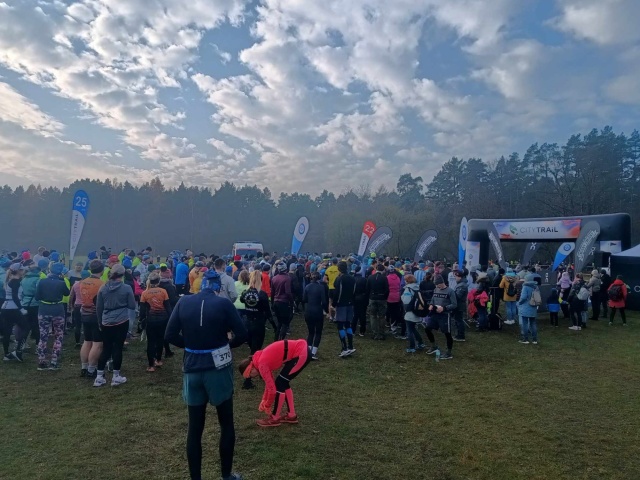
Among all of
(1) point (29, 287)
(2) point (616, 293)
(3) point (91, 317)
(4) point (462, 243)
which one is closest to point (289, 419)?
(3) point (91, 317)

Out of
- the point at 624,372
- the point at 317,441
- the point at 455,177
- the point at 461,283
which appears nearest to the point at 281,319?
the point at 317,441

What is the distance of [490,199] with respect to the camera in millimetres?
44969

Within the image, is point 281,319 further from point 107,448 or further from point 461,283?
point 461,283

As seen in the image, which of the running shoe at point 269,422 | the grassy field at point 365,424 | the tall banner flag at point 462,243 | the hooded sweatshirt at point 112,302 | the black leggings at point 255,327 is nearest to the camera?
the grassy field at point 365,424

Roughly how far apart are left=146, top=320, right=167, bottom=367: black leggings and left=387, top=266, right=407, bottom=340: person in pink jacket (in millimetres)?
5575

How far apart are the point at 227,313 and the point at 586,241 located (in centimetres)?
1783

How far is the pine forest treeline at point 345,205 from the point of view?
41.2 m

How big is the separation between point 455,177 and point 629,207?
1978 centimetres

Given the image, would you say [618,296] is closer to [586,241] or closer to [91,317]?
[586,241]

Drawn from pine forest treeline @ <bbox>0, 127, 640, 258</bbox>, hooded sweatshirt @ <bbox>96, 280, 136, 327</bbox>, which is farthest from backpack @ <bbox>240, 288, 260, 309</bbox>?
pine forest treeline @ <bbox>0, 127, 640, 258</bbox>

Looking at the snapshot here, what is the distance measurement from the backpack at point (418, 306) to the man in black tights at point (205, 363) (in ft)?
18.8

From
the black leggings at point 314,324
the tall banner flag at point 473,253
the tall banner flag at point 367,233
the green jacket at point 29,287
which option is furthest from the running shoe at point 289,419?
the tall banner flag at point 473,253

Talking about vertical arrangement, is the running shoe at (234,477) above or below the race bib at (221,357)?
below

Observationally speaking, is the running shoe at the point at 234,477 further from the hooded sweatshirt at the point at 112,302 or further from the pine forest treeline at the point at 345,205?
the pine forest treeline at the point at 345,205
